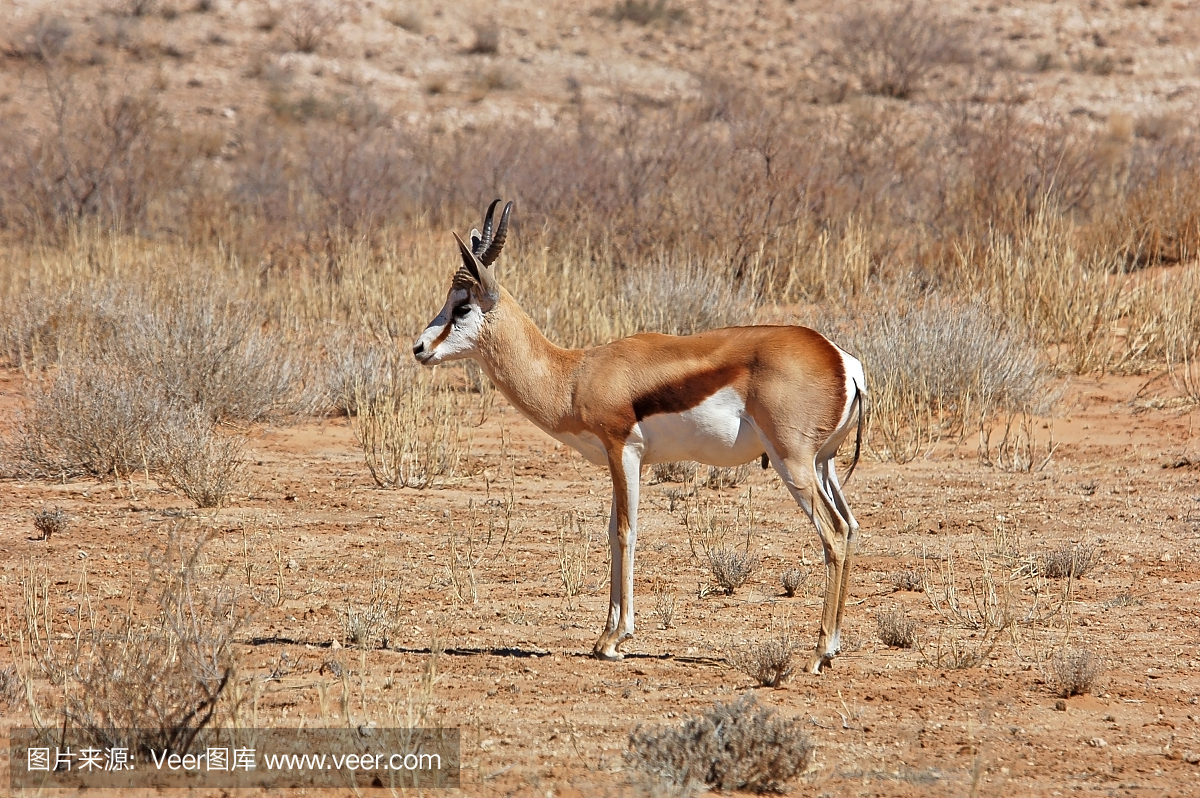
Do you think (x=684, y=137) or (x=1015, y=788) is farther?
(x=684, y=137)

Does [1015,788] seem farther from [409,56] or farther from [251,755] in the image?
[409,56]

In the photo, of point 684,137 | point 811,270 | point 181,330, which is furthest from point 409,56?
point 181,330

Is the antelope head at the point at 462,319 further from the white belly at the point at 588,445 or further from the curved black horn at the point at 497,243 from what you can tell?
the white belly at the point at 588,445

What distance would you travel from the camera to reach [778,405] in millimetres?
5707

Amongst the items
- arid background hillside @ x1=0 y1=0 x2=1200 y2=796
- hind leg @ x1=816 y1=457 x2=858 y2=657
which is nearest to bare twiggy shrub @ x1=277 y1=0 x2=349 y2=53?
arid background hillside @ x1=0 y1=0 x2=1200 y2=796

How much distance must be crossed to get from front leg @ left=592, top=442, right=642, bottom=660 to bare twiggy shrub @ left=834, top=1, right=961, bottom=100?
3030 cm

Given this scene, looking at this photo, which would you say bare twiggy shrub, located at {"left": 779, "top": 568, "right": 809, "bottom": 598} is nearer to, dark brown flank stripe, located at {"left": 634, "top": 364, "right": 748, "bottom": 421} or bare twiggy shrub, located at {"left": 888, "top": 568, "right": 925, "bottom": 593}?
bare twiggy shrub, located at {"left": 888, "top": 568, "right": 925, "bottom": 593}

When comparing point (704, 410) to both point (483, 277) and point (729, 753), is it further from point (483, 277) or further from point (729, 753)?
point (729, 753)

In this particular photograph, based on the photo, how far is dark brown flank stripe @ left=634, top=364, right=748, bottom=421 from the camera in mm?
5812

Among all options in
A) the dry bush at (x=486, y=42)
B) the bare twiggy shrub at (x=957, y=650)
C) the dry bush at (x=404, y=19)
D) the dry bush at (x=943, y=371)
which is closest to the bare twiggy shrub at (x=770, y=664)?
the bare twiggy shrub at (x=957, y=650)

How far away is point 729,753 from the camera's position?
4.44 meters

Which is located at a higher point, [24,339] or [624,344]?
[624,344]

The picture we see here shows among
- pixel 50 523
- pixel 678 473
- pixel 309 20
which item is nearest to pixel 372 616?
pixel 50 523

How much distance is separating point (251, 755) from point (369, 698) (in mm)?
828
